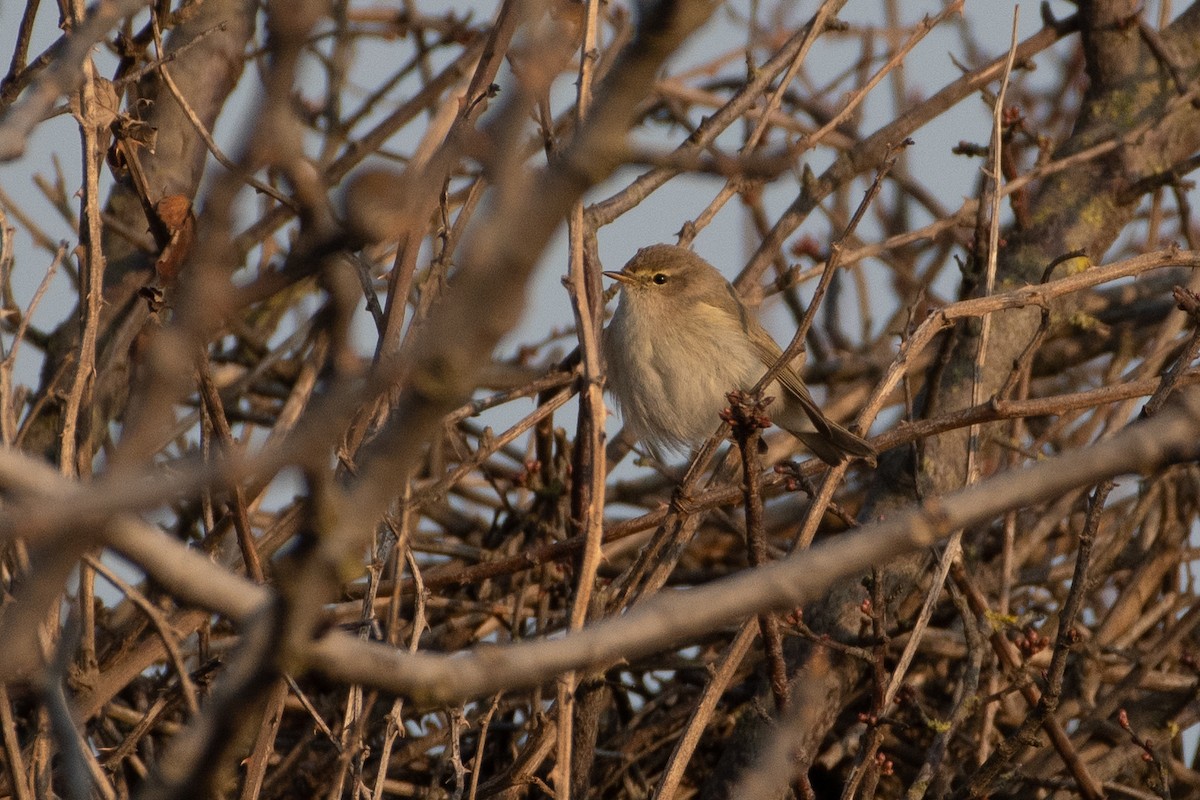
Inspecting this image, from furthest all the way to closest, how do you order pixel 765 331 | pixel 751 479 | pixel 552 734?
pixel 765 331 < pixel 552 734 < pixel 751 479

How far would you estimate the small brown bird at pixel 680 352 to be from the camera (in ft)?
17.6

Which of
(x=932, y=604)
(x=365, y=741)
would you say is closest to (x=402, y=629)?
(x=365, y=741)

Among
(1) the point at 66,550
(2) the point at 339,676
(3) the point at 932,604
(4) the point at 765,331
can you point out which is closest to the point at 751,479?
(3) the point at 932,604

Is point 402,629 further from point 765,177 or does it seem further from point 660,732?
point 765,177

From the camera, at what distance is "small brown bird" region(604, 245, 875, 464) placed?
17.6ft

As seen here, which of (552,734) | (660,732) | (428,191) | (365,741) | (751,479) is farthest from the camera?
(660,732)

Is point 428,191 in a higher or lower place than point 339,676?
higher

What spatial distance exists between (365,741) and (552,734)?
3.67 feet

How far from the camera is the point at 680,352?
5395mm

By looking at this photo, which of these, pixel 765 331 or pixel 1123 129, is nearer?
pixel 1123 129

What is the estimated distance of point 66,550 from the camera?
1079mm

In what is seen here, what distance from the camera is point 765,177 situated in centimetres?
112

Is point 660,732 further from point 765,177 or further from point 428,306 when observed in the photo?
point 765,177

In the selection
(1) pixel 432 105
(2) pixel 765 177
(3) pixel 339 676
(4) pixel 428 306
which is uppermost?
(1) pixel 432 105
